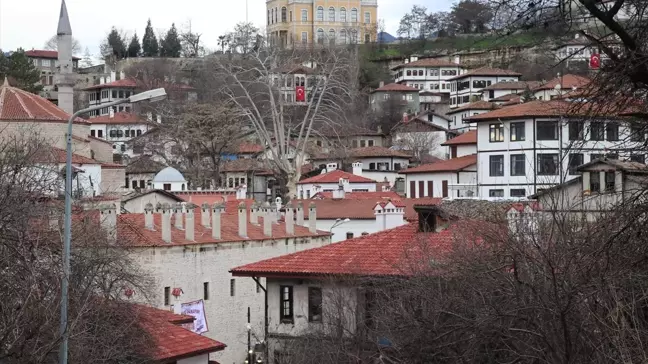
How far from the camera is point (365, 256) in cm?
2884

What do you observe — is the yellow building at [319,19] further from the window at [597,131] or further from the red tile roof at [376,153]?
the window at [597,131]

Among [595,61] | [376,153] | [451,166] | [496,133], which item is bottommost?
Result: [451,166]

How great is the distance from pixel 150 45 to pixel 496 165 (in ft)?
415

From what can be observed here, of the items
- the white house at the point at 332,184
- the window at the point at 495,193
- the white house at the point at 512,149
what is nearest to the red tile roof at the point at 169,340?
the white house at the point at 512,149

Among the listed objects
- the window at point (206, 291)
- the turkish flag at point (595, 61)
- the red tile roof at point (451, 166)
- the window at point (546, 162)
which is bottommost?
the window at point (206, 291)

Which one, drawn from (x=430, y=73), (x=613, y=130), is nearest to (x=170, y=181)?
(x=613, y=130)

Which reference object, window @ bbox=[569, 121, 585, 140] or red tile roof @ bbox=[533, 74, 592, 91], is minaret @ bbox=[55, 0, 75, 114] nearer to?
red tile roof @ bbox=[533, 74, 592, 91]

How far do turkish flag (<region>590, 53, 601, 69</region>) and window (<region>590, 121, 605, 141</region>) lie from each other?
48cm

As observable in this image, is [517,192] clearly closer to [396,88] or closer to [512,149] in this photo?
[512,149]

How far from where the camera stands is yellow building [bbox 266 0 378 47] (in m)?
182

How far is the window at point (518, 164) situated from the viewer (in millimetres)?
59219

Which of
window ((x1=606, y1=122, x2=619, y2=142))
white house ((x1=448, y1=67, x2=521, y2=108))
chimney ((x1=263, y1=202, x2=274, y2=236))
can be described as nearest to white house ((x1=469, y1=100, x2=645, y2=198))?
chimney ((x1=263, y1=202, x2=274, y2=236))

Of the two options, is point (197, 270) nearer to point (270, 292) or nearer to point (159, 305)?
point (159, 305)

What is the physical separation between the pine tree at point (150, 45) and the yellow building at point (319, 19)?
15.8 meters
